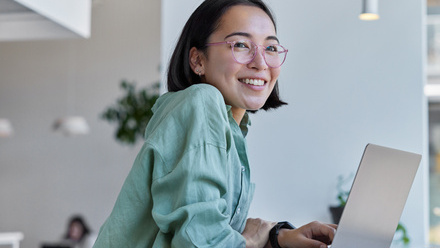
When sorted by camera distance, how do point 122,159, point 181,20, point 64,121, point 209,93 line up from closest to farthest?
point 209,93 < point 181,20 < point 64,121 < point 122,159

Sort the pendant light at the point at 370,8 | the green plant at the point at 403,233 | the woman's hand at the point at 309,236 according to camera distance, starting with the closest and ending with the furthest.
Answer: the woman's hand at the point at 309,236 → the pendant light at the point at 370,8 → the green plant at the point at 403,233

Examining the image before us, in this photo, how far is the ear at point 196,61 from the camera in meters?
1.31

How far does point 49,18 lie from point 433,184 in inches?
107

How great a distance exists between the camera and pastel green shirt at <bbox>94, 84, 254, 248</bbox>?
0.93 meters

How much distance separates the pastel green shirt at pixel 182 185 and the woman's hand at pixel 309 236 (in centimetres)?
15

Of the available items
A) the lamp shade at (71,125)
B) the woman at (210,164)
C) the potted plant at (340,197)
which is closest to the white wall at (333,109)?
the potted plant at (340,197)

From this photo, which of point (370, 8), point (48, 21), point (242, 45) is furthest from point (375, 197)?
point (48, 21)

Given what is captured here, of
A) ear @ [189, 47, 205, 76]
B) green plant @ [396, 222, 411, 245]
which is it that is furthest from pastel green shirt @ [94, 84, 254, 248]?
green plant @ [396, 222, 411, 245]

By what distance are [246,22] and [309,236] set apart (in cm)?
43

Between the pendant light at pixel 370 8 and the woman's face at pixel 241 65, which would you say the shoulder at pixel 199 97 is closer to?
the woman's face at pixel 241 65

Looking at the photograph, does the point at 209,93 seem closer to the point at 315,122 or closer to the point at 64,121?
the point at 315,122

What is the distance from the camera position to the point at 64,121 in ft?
27.2

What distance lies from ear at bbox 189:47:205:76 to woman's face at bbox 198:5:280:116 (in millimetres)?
41

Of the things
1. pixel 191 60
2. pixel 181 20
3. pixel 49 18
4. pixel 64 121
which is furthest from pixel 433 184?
pixel 64 121
